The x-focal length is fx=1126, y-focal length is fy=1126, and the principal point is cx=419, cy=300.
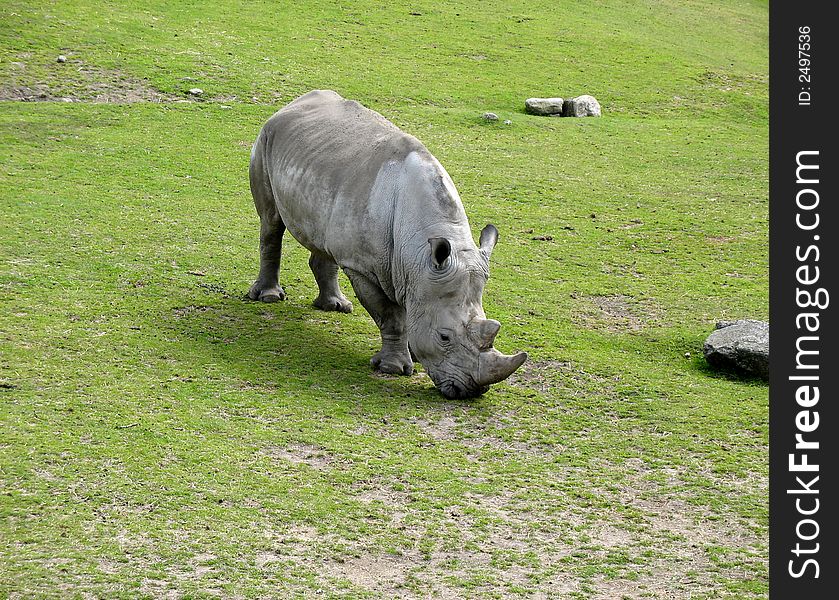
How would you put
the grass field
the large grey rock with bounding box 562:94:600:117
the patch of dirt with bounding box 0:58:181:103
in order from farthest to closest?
the large grey rock with bounding box 562:94:600:117 → the patch of dirt with bounding box 0:58:181:103 → the grass field

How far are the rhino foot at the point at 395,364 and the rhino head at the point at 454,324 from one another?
568mm

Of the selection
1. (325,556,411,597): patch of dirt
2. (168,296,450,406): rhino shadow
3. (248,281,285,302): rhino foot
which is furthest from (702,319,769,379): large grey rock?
(325,556,411,597): patch of dirt

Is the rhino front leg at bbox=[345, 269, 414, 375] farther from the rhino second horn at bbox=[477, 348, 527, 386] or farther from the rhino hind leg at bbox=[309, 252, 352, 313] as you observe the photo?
the rhino hind leg at bbox=[309, 252, 352, 313]

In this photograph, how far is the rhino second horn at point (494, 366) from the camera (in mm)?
7802

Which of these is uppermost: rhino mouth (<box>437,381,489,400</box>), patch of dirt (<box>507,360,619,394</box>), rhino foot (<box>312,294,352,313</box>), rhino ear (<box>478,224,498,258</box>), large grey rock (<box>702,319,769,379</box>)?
rhino ear (<box>478,224,498,258</box>)

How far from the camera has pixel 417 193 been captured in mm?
8289

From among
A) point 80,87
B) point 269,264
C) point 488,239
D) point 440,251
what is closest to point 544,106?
point 80,87

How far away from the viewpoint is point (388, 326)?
8.67 m

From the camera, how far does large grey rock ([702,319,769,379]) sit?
8.70m

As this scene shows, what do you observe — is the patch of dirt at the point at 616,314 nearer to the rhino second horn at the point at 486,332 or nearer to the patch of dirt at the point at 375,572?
the rhino second horn at the point at 486,332

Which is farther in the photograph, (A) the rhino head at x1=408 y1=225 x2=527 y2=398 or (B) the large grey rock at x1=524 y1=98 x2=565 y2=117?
(B) the large grey rock at x1=524 y1=98 x2=565 y2=117

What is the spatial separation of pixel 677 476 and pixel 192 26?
1655cm

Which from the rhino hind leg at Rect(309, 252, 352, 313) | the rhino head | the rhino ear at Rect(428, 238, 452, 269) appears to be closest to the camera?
the rhino ear at Rect(428, 238, 452, 269)

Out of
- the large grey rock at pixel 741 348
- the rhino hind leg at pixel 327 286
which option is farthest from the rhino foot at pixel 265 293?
the large grey rock at pixel 741 348
